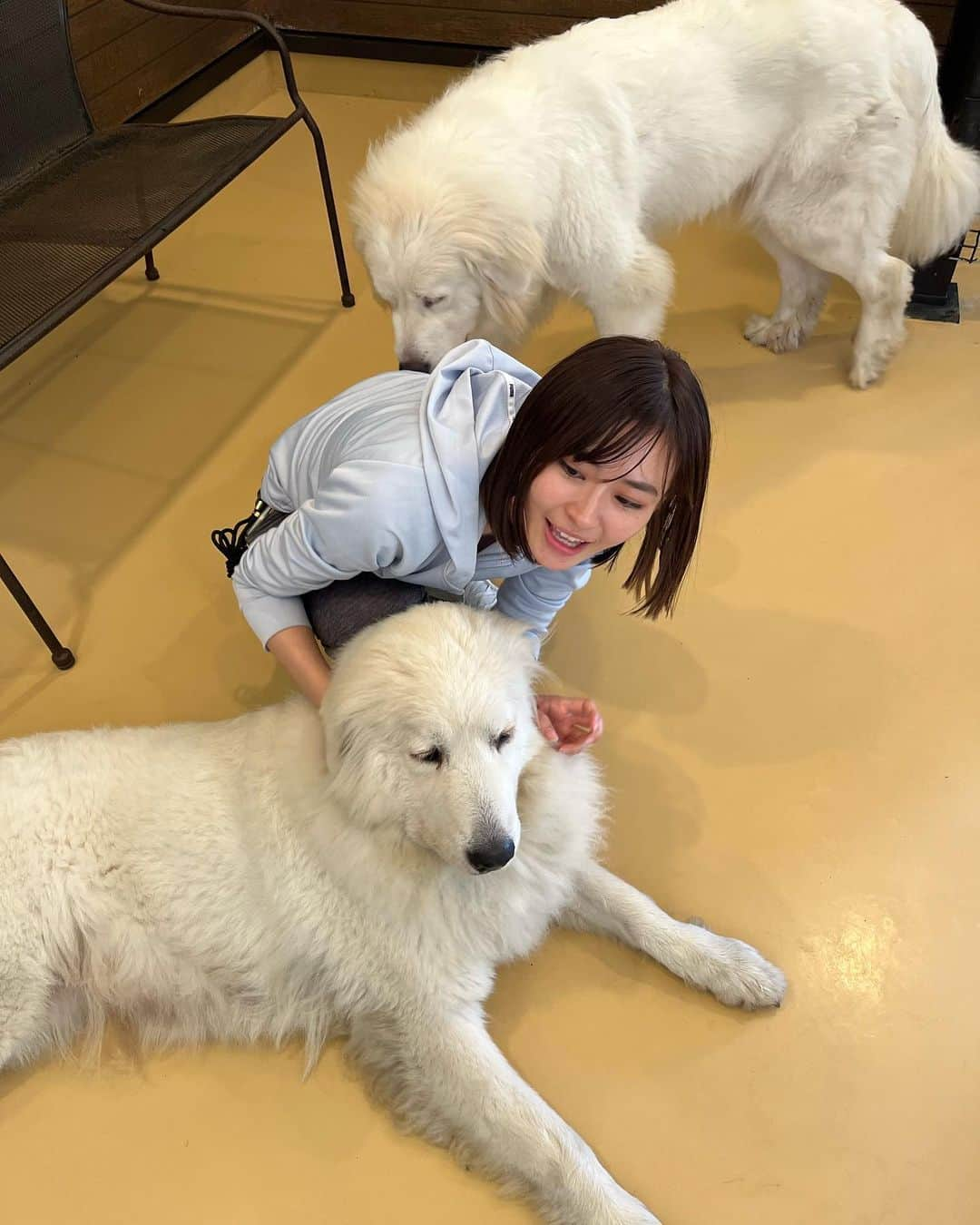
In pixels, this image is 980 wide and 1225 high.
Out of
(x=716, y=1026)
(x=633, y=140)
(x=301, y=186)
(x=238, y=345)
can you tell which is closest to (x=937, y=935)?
(x=716, y=1026)

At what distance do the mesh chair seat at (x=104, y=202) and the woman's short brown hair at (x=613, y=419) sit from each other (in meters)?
1.25

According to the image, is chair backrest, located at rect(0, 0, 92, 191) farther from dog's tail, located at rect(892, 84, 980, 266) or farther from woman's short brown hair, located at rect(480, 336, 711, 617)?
dog's tail, located at rect(892, 84, 980, 266)

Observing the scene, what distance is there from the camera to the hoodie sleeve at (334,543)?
1384 millimetres

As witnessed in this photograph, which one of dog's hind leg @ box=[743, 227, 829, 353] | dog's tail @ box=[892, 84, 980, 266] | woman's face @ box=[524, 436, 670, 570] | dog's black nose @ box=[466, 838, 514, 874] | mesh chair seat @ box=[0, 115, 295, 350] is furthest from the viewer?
dog's hind leg @ box=[743, 227, 829, 353]

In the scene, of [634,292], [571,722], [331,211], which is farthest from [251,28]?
[571,722]

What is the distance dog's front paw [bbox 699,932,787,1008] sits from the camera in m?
1.42

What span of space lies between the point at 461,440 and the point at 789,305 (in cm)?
165

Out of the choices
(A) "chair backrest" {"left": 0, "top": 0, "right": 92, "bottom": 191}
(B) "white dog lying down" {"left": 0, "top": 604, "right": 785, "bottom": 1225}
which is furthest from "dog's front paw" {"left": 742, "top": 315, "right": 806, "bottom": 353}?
(A) "chair backrest" {"left": 0, "top": 0, "right": 92, "bottom": 191}

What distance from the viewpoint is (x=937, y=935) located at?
1.51 meters

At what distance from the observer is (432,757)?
1154 mm

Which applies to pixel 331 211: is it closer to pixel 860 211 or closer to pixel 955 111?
pixel 860 211

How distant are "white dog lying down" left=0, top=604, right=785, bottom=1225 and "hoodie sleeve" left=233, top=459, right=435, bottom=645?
0.22 metres

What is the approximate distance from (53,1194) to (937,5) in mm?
4199

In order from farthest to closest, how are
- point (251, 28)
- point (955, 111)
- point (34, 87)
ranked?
1. point (251, 28)
2. point (955, 111)
3. point (34, 87)
